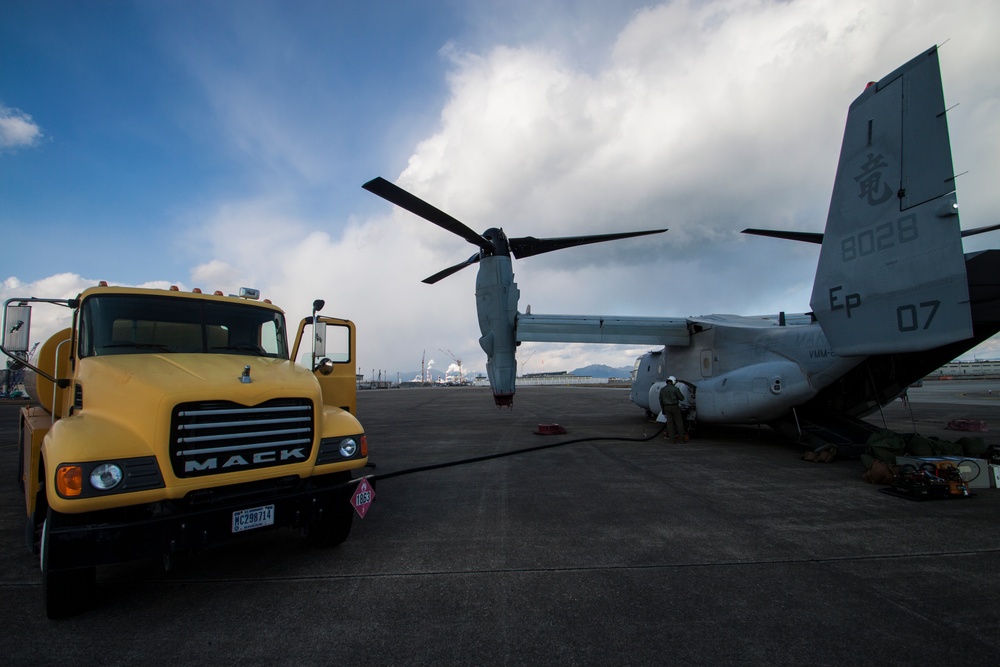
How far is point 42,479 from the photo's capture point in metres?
3.68

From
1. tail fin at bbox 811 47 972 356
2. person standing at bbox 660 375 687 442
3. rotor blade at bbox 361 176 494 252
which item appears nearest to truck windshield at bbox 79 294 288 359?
rotor blade at bbox 361 176 494 252

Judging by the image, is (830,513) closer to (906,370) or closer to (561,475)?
(561,475)

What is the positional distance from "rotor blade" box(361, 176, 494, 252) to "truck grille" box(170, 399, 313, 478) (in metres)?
6.89

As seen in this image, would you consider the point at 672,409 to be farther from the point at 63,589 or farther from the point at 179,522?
the point at 63,589

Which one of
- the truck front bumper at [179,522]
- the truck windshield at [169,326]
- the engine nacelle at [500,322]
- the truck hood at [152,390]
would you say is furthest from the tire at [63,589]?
the engine nacelle at [500,322]

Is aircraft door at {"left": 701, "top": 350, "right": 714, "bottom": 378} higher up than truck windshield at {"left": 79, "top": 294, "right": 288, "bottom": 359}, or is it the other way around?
truck windshield at {"left": 79, "top": 294, "right": 288, "bottom": 359}

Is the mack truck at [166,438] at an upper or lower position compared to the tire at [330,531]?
upper

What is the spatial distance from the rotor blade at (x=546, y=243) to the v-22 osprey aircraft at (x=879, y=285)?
364cm

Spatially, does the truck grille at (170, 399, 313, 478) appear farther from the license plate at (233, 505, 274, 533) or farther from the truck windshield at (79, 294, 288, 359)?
the truck windshield at (79, 294, 288, 359)

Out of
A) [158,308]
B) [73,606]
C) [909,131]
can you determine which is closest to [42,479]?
[73,606]

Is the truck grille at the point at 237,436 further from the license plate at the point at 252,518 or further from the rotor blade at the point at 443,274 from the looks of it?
the rotor blade at the point at 443,274

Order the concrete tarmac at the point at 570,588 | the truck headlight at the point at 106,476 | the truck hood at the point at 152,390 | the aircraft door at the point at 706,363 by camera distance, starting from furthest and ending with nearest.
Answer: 1. the aircraft door at the point at 706,363
2. the truck hood at the point at 152,390
3. the truck headlight at the point at 106,476
4. the concrete tarmac at the point at 570,588

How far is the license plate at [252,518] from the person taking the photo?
10.9 feet

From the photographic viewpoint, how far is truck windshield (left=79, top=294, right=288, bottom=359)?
415 cm
